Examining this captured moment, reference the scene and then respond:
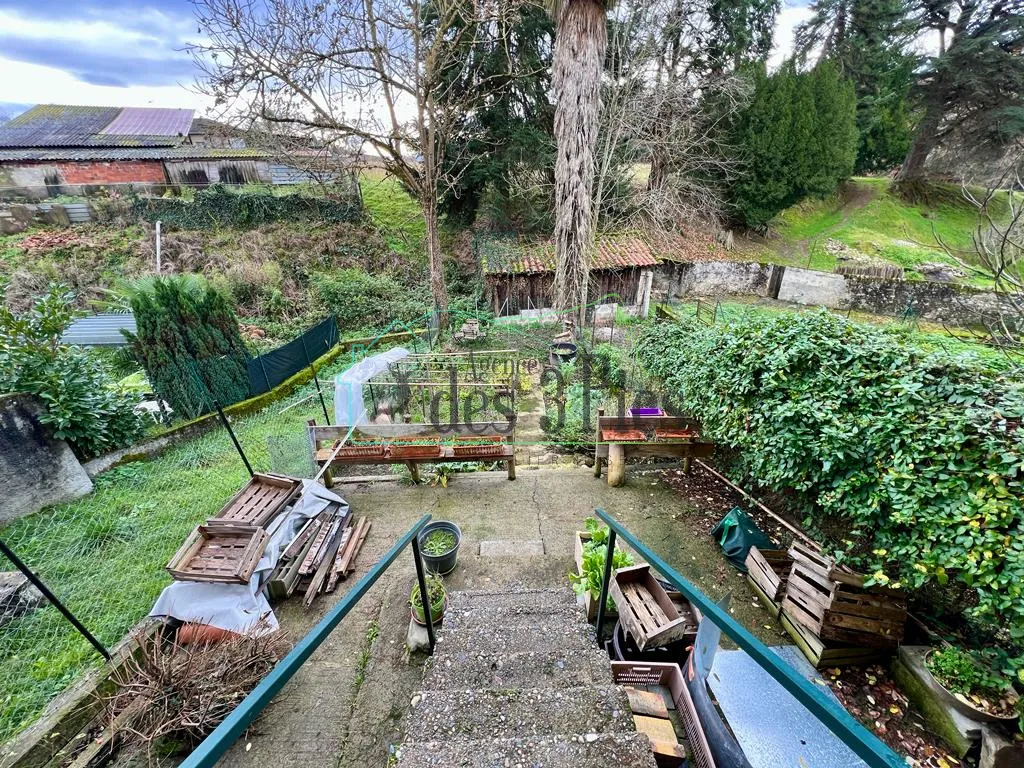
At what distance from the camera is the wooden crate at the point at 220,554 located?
11.7 ft

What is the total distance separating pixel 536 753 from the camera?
→ 1660 millimetres

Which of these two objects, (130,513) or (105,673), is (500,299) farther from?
(105,673)

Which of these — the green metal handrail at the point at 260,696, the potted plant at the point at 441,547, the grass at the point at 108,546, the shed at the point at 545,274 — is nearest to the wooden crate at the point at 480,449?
the potted plant at the point at 441,547

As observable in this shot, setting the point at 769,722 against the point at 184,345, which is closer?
the point at 769,722

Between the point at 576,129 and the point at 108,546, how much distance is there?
1113cm

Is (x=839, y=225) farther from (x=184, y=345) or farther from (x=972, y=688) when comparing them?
(x=184, y=345)

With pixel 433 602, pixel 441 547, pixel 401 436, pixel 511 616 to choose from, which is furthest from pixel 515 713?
pixel 401 436

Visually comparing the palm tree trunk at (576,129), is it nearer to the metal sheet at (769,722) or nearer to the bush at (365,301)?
the bush at (365,301)

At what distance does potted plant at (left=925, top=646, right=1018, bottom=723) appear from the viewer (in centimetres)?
261

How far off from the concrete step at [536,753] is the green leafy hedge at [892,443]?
2.56 metres

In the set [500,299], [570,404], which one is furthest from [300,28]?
[570,404]

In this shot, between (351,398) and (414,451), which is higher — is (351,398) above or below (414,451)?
above

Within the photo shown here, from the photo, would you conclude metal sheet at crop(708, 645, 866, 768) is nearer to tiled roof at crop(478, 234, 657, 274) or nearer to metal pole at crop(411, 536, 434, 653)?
metal pole at crop(411, 536, 434, 653)

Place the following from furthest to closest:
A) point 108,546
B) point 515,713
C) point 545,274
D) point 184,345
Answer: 1. point 545,274
2. point 184,345
3. point 108,546
4. point 515,713
